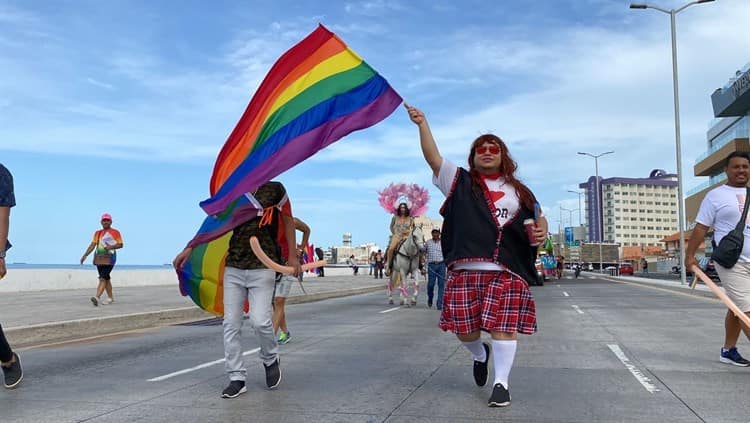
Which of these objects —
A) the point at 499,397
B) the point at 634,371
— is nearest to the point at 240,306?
the point at 499,397

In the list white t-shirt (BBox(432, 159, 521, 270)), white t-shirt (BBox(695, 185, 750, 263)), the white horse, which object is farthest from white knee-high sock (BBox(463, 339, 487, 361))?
the white horse

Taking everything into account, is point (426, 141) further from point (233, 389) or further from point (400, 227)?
point (400, 227)

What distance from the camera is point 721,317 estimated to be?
13227 millimetres

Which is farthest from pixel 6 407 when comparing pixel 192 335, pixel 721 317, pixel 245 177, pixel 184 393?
pixel 721 317

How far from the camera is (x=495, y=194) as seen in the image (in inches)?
207

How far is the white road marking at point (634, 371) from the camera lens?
6.00 meters

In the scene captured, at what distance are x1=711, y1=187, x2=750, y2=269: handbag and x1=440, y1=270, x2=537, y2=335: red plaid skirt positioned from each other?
2347mm

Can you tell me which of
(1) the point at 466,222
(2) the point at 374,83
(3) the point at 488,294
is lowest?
(3) the point at 488,294

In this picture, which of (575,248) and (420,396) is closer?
(420,396)

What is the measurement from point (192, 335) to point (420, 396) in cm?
599

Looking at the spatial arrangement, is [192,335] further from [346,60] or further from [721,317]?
[721,317]

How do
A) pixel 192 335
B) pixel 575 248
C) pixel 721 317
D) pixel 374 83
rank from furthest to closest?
pixel 575 248 → pixel 721 317 → pixel 192 335 → pixel 374 83

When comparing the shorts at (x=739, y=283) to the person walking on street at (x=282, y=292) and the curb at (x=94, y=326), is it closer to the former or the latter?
the person walking on street at (x=282, y=292)

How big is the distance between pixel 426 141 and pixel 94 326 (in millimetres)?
8104
